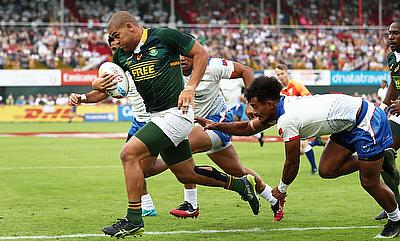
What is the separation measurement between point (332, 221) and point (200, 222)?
1.50 metres

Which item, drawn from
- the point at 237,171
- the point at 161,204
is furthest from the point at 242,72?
the point at 161,204

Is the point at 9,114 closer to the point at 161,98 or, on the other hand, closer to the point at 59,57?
the point at 59,57

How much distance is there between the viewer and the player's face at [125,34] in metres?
7.91

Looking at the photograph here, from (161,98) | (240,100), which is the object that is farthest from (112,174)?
(161,98)

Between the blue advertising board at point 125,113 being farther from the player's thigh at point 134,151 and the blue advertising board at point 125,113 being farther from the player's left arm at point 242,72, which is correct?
the player's thigh at point 134,151

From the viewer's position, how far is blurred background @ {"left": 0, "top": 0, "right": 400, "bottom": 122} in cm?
4203

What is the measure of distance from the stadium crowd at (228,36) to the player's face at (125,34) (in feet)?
116

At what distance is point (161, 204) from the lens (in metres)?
11.2

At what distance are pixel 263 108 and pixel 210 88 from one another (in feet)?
8.20

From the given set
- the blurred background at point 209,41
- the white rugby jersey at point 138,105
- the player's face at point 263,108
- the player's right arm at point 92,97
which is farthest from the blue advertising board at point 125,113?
the player's face at point 263,108

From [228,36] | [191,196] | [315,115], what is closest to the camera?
[315,115]

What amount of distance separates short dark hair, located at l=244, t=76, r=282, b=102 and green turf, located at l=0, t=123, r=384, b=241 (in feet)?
4.76

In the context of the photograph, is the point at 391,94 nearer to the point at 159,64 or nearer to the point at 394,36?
the point at 394,36

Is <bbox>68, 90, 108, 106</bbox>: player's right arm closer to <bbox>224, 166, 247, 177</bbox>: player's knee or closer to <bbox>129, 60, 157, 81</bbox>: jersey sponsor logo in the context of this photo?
<bbox>129, 60, 157, 81</bbox>: jersey sponsor logo
